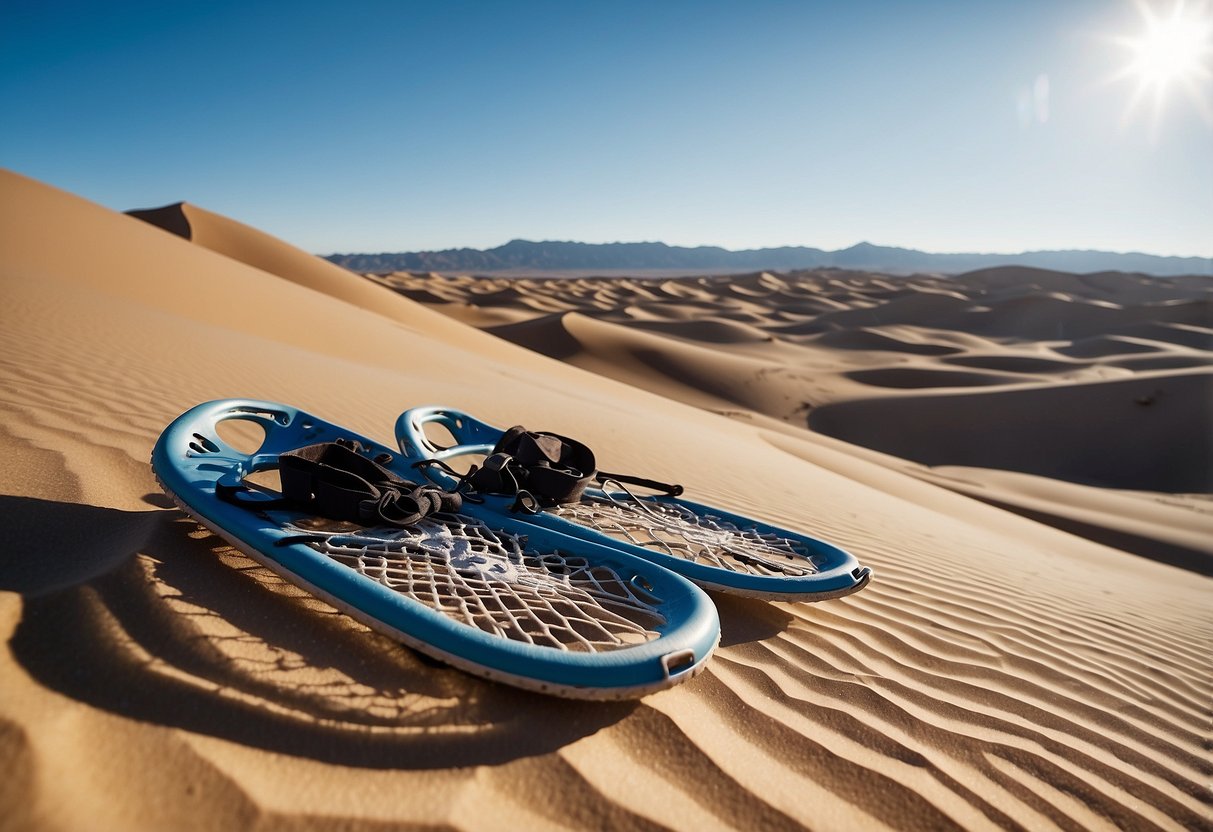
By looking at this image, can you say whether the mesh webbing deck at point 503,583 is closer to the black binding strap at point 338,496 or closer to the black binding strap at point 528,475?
the black binding strap at point 338,496

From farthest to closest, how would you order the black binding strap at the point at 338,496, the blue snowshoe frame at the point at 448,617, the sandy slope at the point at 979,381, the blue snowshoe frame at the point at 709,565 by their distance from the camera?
the sandy slope at the point at 979,381 → the blue snowshoe frame at the point at 709,565 → the black binding strap at the point at 338,496 → the blue snowshoe frame at the point at 448,617

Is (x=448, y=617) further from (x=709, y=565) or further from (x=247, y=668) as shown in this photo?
(x=709, y=565)

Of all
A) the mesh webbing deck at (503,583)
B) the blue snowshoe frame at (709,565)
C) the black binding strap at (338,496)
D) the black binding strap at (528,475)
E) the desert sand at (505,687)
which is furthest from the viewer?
the black binding strap at (528,475)

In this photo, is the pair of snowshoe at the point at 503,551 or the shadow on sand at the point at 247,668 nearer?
the shadow on sand at the point at 247,668

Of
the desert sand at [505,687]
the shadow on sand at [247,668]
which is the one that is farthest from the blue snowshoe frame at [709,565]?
the shadow on sand at [247,668]

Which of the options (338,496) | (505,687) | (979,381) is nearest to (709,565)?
(505,687)

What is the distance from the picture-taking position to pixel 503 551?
245cm

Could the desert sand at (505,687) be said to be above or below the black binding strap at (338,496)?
below

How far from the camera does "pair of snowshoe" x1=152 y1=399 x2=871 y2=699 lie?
1666mm

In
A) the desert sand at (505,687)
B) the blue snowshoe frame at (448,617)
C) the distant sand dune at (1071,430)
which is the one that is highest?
the blue snowshoe frame at (448,617)

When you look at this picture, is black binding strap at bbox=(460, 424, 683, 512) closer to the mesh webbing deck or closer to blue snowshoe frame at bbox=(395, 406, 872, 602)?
blue snowshoe frame at bbox=(395, 406, 872, 602)

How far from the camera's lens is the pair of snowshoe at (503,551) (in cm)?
167

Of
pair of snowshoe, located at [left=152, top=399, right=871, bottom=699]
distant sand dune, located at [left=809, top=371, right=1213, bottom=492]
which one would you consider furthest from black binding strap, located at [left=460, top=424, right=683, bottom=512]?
distant sand dune, located at [left=809, top=371, right=1213, bottom=492]

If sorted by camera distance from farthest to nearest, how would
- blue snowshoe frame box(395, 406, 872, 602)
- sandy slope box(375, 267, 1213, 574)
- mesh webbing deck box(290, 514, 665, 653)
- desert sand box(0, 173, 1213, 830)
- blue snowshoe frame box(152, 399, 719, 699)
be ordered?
sandy slope box(375, 267, 1213, 574), blue snowshoe frame box(395, 406, 872, 602), mesh webbing deck box(290, 514, 665, 653), blue snowshoe frame box(152, 399, 719, 699), desert sand box(0, 173, 1213, 830)
